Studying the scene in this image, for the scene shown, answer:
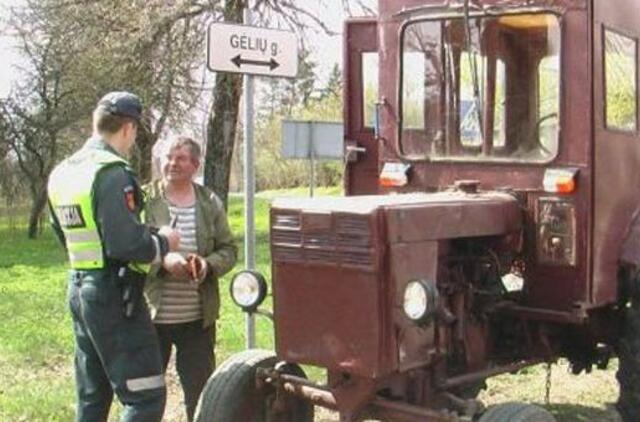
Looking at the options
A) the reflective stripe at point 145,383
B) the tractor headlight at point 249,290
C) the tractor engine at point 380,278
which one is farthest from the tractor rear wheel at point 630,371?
the reflective stripe at point 145,383

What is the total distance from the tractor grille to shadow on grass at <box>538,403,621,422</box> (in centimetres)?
272

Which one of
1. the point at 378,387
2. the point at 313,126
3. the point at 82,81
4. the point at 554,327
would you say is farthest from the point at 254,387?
the point at 82,81

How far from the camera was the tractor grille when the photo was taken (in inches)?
175

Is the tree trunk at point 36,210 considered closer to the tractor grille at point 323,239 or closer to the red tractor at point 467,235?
the red tractor at point 467,235

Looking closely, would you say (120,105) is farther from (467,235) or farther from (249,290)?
(467,235)

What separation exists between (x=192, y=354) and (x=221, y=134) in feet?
38.8

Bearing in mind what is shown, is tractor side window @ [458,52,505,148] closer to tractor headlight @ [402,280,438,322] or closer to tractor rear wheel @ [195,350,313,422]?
tractor headlight @ [402,280,438,322]

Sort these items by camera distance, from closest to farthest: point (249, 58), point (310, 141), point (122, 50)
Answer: point (249, 58)
point (310, 141)
point (122, 50)

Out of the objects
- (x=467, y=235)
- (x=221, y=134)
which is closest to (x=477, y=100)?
(x=467, y=235)

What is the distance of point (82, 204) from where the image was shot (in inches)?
173

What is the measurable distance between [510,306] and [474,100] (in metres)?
1.11

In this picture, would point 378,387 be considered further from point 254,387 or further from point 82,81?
point 82,81

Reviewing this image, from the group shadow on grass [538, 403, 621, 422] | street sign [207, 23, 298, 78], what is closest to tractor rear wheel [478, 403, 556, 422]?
shadow on grass [538, 403, 621, 422]

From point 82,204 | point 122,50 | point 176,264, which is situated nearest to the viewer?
point 82,204
